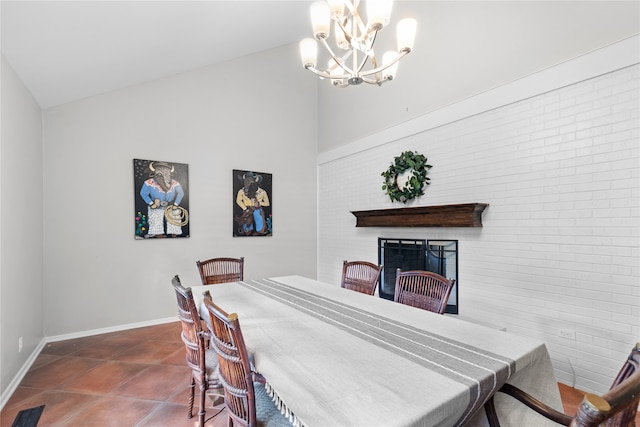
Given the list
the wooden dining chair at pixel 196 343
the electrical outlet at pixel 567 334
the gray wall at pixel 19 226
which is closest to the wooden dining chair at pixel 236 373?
the wooden dining chair at pixel 196 343

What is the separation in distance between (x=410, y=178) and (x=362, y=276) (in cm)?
157

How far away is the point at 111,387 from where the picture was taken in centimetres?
239

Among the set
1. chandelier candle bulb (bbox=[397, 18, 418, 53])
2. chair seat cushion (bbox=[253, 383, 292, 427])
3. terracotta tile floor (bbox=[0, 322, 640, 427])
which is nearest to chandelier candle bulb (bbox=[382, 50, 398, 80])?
chandelier candle bulb (bbox=[397, 18, 418, 53])

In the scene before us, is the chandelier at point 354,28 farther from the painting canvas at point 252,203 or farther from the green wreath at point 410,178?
the painting canvas at point 252,203

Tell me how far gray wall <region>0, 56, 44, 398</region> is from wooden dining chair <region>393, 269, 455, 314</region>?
2.85 metres

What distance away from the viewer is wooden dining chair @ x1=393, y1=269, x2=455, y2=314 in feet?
6.51

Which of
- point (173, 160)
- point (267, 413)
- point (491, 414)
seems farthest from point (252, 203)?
point (491, 414)

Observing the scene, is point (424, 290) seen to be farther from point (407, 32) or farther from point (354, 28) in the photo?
point (354, 28)

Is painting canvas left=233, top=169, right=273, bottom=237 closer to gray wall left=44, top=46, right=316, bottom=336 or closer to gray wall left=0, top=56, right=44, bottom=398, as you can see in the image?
gray wall left=44, top=46, right=316, bottom=336

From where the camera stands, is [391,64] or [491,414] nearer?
[491,414]

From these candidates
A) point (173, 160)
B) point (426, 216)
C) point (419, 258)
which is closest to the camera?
point (426, 216)

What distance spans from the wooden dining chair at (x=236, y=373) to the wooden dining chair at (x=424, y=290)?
3.95ft

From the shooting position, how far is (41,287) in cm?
323

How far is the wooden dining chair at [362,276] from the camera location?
101 inches
